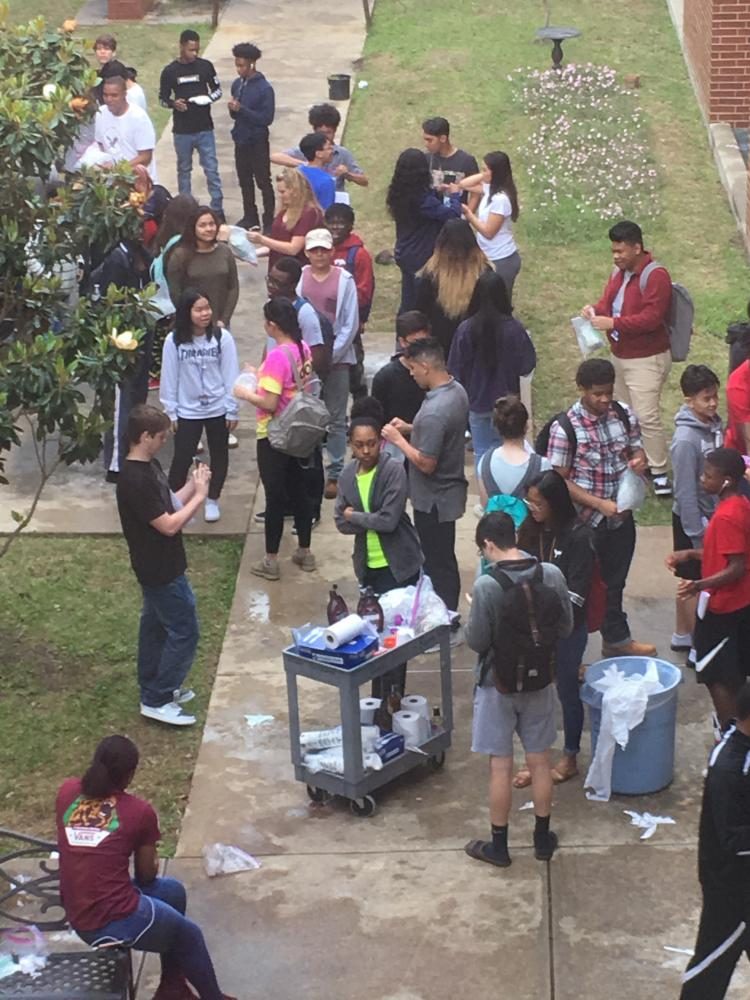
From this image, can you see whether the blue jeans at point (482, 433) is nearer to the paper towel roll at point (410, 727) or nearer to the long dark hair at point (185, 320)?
the long dark hair at point (185, 320)

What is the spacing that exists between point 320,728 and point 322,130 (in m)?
6.30

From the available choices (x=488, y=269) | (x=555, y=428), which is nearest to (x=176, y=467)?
(x=488, y=269)

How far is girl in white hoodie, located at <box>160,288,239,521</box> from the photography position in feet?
34.3

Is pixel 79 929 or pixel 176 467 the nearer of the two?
pixel 79 929

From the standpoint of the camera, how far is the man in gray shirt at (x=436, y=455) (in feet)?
30.0

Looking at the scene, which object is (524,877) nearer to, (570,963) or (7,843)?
(570,963)

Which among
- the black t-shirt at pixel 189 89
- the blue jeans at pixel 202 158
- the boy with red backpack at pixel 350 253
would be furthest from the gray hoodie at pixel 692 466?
the black t-shirt at pixel 189 89

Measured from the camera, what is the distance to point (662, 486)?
11.5 m

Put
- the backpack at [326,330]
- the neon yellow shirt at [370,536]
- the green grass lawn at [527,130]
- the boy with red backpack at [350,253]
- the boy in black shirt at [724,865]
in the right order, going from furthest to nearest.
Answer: the green grass lawn at [527,130]
the boy with red backpack at [350,253]
the backpack at [326,330]
the neon yellow shirt at [370,536]
the boy in black shirt at [724,865]

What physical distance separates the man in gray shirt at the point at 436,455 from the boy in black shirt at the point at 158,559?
1220mm

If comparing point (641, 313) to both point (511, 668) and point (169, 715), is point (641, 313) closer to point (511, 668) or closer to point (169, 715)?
point (169, 715)

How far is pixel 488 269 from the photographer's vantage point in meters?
10.7

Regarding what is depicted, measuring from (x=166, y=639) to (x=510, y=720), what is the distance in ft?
7.36

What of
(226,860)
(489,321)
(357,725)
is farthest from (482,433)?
(226,860)
